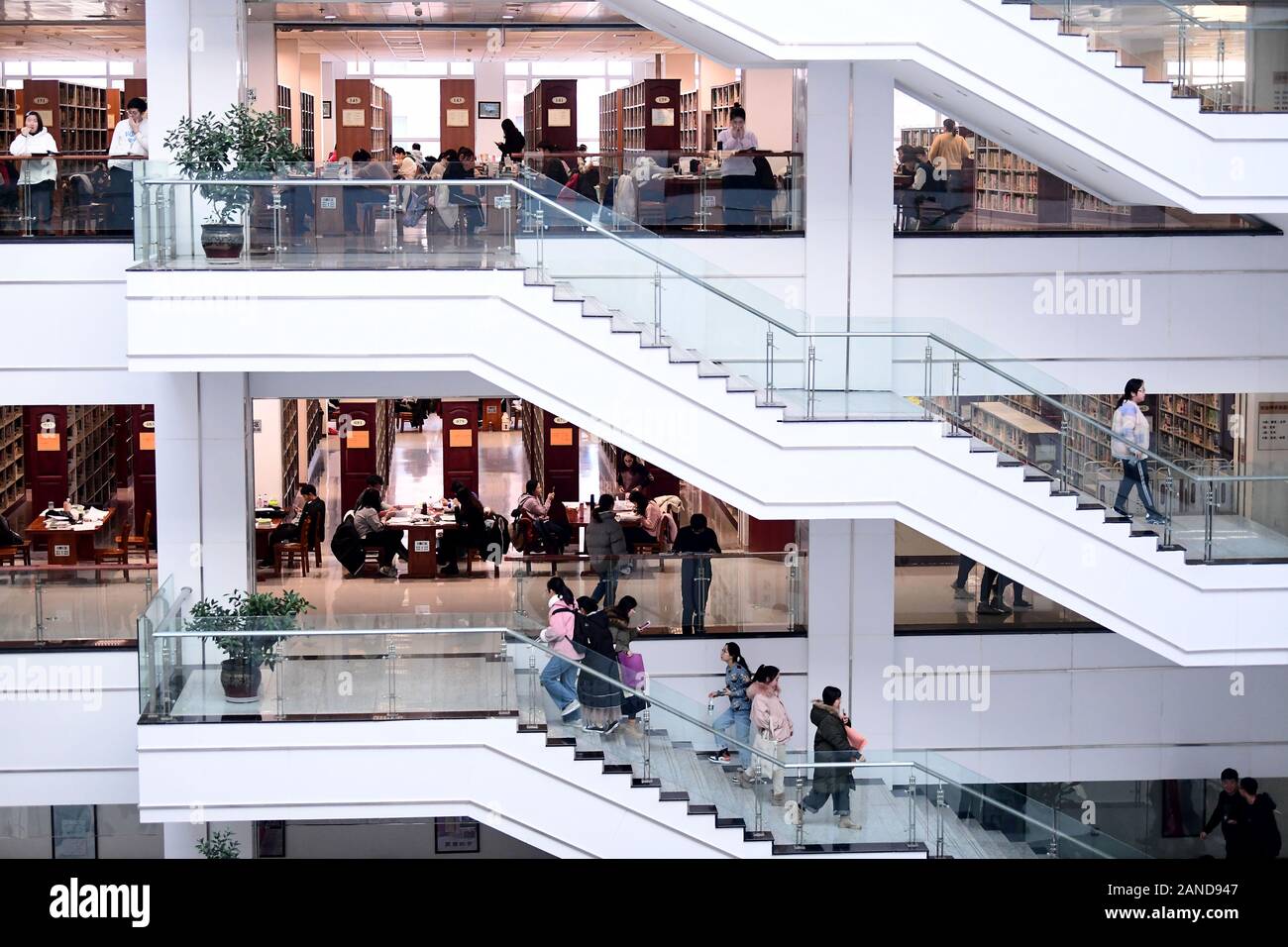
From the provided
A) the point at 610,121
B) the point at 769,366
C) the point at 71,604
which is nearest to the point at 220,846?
the point at 71,604

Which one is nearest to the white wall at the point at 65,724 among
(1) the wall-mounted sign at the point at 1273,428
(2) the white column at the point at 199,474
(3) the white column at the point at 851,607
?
(2) the white column at the point at 199,474

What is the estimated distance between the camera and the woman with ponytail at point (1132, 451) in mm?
10906

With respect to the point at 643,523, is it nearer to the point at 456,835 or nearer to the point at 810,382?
the point at 456,835

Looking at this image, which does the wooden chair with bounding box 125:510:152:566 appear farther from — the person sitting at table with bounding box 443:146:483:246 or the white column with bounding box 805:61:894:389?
the white column with bounding box 805:61:894:389

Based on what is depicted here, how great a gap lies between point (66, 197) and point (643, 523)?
19.1 ft

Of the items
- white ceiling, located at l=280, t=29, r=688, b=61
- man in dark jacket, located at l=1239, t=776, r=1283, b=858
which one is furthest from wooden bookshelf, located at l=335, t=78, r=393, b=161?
man in dark jacket, located at l=1239, t=776, r=1283, b=858

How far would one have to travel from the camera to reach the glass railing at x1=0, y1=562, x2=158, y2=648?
40.0 feet

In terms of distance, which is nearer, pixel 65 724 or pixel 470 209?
pixel 470 209

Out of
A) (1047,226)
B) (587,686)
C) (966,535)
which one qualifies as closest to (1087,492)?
(966,535)

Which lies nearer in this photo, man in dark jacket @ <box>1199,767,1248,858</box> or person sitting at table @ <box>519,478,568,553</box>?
man in dark jacket @ <box>1199,767,1248,858</box>

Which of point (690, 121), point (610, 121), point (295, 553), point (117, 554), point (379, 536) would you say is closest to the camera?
point (295, 553)

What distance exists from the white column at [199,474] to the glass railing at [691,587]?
227 centimetres

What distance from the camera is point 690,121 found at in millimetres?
19844

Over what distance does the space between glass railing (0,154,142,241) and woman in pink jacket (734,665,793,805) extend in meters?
5.68
